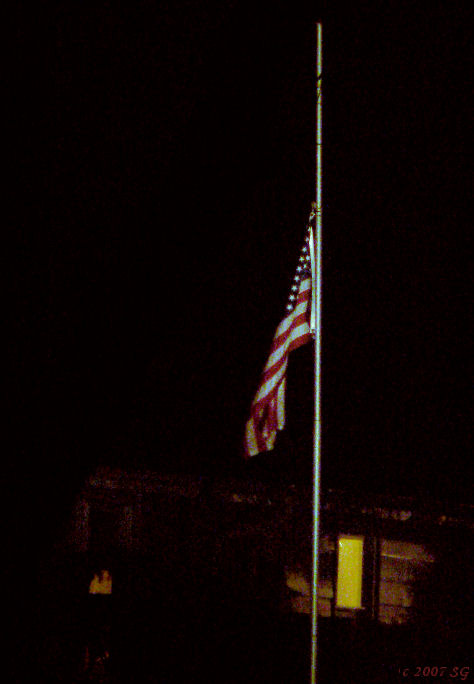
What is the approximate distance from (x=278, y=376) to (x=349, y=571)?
3557 millimetres

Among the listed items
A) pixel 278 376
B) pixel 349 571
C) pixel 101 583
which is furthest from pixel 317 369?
pixel 101 583

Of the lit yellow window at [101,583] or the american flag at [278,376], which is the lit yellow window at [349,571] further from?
the lit yellow window at [101,583]

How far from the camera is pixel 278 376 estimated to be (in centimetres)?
514

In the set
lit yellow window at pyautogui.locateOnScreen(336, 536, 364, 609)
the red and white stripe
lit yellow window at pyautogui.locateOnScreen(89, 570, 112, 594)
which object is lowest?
lit yellow window at pyautogui.locateOnScreen(89, 570, 112, 594)

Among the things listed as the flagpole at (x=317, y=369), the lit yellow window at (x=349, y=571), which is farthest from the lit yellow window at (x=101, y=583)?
the flagpole at (x=317, y=369)

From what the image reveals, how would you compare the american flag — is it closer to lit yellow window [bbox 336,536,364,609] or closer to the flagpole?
the flagpole

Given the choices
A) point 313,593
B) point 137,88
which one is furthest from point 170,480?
point 137,88

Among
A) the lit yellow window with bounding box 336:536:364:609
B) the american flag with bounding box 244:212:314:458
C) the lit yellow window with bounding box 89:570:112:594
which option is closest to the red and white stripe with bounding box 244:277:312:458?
the american flag with bounding box 244:212:314:458

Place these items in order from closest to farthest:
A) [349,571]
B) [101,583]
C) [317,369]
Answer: [317,369] → [349,571] → [101,583]

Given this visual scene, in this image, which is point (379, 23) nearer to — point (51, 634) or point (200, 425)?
point (200, 425)

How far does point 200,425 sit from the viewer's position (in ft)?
25.7

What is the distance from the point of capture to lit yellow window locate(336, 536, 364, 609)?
709 centimetres

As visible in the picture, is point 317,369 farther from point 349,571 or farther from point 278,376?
point 349,571

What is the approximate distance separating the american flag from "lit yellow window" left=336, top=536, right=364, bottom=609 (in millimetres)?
2752
